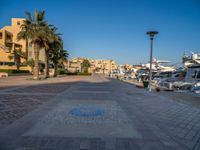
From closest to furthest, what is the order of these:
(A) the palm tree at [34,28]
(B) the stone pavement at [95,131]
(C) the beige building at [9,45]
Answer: (B) the stone pavement at [95,131], (A) the palm tree at [34,28], (C) the beige building at [9,45]

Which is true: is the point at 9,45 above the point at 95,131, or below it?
above

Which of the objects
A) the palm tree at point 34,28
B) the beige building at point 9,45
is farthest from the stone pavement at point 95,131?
the beige building at point 9,45

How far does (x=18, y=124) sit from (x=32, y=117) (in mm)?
777

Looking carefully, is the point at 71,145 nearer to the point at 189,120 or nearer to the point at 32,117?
the point at 32,117

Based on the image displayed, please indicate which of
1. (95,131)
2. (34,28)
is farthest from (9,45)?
(95,131)

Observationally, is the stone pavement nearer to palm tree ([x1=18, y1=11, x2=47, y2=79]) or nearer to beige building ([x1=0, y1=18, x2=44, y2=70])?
palm tree ([x1=18, y1=11, x2=47, y2=79])

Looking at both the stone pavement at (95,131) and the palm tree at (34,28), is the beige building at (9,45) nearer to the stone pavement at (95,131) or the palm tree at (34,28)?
the palm tree at (34,28)

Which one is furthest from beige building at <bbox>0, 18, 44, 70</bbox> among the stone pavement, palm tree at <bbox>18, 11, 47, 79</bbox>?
the stone pavement

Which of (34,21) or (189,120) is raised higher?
(34,21)

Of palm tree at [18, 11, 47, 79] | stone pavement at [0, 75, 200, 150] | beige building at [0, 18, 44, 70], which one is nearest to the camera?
stone pavement at [0, 75, 200, 150]

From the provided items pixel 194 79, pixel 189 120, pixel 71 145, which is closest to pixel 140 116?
pixel 189 120

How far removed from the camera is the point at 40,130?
466 centimetres

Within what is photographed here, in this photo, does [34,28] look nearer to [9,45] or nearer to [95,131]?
[95,131]

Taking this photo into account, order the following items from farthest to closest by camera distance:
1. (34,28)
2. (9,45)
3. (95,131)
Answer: (9,45)
(34,28)
(95,131)
